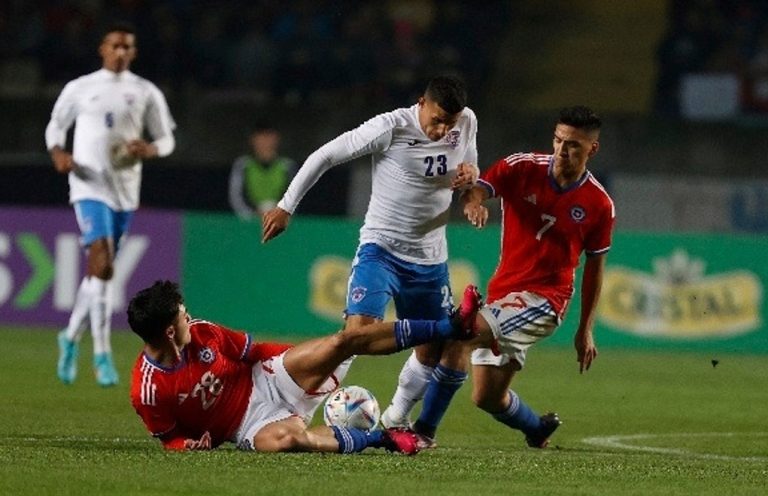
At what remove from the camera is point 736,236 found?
1695cm

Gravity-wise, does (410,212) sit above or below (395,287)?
above

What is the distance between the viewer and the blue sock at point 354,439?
7.93 metres

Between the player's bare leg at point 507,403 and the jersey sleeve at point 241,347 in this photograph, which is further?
the player's bare leg at point 507,403

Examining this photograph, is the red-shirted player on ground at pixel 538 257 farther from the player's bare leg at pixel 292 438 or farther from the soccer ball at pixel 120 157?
the soccer ball at pixel 120 157

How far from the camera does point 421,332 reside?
779cm

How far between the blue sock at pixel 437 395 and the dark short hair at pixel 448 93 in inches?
51.6

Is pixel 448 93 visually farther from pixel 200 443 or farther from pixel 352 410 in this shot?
pixel 200 443

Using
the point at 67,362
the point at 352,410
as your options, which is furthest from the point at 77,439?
the point at 67,362

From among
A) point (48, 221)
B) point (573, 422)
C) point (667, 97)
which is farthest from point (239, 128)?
point (573, 422)

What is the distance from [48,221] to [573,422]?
7.24m

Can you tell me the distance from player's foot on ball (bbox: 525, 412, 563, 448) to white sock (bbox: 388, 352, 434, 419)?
631 millimetres

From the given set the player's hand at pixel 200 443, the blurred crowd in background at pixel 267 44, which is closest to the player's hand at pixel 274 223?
the player's hand at pixel 200 443

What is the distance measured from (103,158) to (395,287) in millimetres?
3850

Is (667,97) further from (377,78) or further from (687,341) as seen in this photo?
(687,341)
